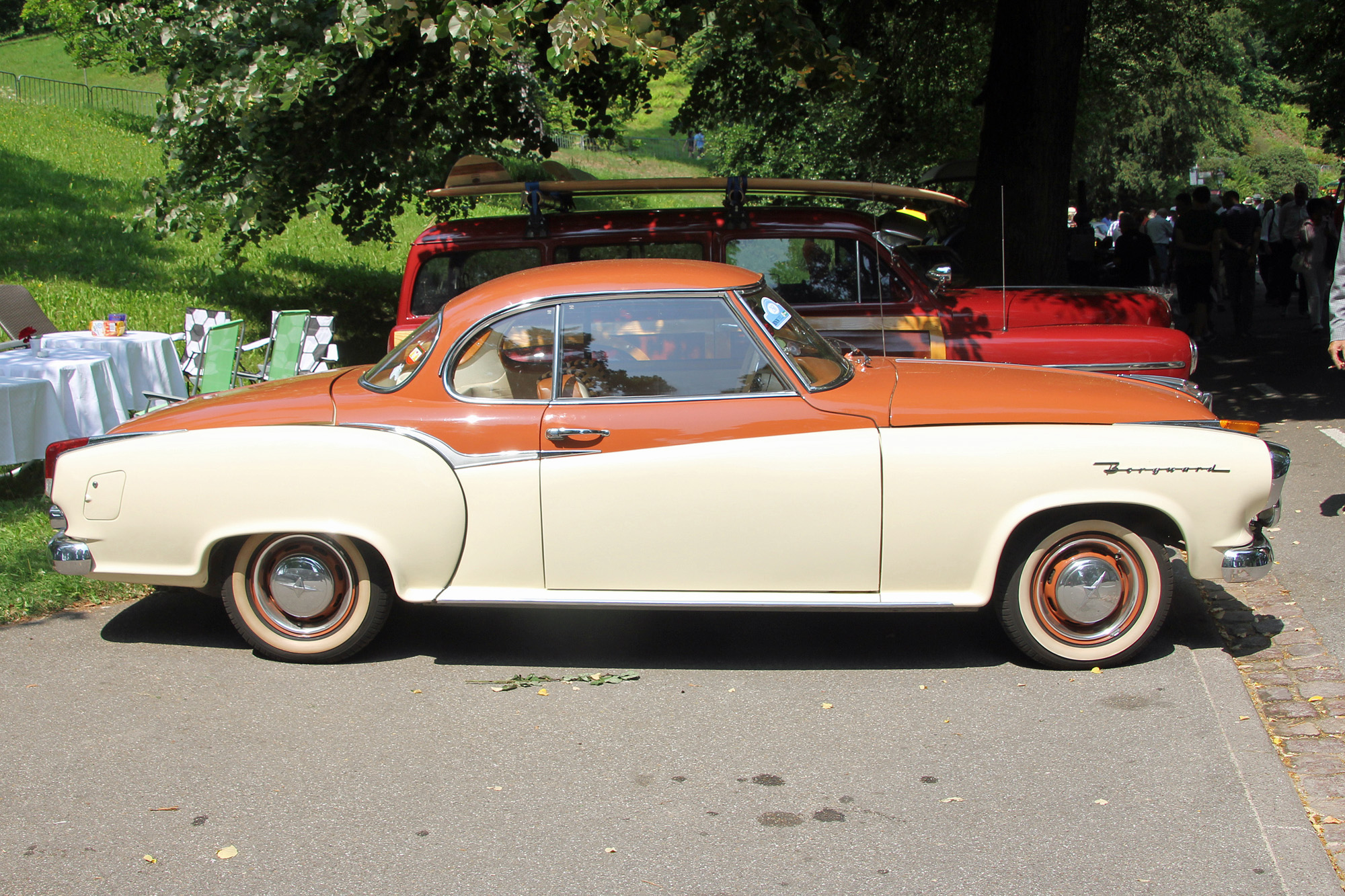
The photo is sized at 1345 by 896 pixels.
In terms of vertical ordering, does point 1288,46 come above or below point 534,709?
above

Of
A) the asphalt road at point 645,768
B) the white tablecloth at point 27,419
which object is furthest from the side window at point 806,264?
the white tablecloth at point 27,419

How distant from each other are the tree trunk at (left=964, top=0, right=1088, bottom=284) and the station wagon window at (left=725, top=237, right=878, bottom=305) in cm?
402

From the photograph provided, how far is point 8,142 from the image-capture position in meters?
22.5

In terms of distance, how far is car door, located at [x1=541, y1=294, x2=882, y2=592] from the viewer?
177 inches

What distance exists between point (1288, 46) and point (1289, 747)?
2399 cm

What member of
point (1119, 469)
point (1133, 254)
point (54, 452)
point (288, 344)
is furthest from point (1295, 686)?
point (1133, 254)

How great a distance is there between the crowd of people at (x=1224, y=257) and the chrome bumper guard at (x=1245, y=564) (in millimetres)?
9883

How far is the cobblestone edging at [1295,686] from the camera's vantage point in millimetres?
3684

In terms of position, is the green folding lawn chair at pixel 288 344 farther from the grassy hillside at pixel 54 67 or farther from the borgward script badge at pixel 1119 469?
the grassy hillside at pixel 54 67

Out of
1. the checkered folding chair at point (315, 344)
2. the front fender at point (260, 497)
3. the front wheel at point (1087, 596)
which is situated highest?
the checkered folding chair at point (315, 344)

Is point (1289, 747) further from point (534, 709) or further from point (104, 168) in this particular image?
point (104, 168)

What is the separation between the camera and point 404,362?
491 centimetres

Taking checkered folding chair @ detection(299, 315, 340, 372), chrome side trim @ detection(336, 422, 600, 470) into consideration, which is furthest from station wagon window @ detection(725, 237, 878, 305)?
checkered folding chair @ detection(299, 315, 340, 372)

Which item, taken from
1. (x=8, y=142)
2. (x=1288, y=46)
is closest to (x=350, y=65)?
(x=8, y=142)
